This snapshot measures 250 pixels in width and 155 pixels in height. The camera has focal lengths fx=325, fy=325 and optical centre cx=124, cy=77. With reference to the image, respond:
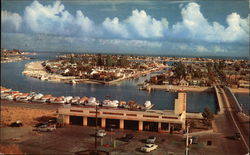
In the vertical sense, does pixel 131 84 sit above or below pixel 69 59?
below

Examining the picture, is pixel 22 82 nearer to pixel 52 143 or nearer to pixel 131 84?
pixel 131 84

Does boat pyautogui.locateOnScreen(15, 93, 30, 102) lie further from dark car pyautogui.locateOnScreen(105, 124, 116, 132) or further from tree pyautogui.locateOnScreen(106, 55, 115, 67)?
tree pyautogui.locateOnScreen(106, 55, 115, 67)

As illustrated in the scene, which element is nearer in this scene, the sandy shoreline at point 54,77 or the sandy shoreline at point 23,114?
the sandy shoreline at point 23,114

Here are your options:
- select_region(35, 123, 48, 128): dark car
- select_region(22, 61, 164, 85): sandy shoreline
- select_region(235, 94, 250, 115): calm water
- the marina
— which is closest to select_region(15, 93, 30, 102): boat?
the marina

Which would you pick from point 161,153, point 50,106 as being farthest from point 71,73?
point 161,153

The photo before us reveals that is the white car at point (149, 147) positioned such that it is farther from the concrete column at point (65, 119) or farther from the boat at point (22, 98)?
the boat at point (22, 98)

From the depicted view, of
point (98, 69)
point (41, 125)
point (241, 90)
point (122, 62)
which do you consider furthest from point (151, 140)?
point (122, 62)

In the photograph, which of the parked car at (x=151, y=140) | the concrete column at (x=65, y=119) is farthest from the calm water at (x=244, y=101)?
the concrete column at (x=65, y=119)
